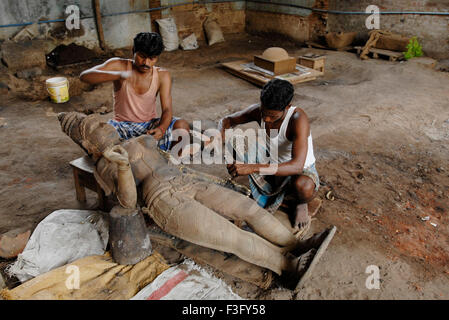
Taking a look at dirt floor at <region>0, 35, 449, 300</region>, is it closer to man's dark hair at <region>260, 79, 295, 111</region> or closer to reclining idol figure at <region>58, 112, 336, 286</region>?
reclining idol figure at <region>58, 112, 336, 286</region>

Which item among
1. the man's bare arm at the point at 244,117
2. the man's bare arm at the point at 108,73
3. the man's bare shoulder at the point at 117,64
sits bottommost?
the man's bare arm at the point at 244,117

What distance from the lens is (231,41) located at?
405 inches

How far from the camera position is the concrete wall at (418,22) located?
7.54 meters

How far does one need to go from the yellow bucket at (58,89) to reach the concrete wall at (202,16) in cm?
434

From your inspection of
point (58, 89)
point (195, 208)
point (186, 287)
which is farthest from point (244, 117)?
point (58, 89)

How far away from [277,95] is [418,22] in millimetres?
7069

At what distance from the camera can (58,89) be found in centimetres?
590

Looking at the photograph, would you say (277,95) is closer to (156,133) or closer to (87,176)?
(156,133)

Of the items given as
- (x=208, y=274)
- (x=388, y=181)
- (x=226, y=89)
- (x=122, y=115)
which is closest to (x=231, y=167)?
(x=208, y=274)

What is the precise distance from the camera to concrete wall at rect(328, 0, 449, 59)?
754 cm

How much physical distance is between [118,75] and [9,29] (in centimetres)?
520

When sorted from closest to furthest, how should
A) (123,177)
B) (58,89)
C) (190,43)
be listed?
(123,177) → (58,89) → (190,43)

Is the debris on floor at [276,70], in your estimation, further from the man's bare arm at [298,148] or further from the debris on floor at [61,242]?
the debris on floor at [61,242]

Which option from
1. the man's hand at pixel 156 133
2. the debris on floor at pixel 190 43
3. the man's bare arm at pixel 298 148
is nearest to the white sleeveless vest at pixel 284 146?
the man's bare arm at pixel 298 148
